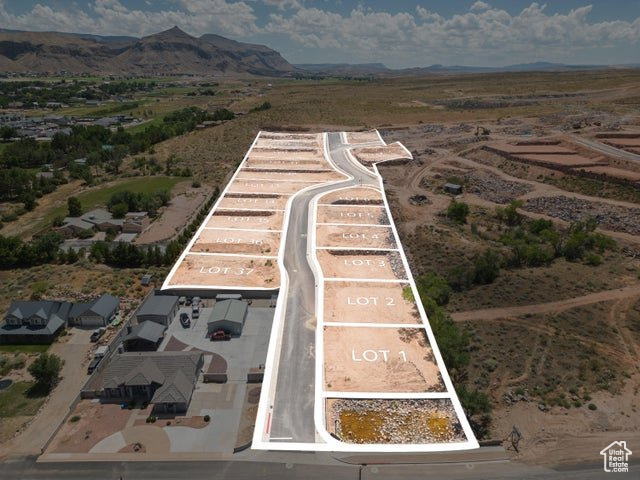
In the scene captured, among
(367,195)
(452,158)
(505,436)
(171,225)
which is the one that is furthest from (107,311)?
(452,158)

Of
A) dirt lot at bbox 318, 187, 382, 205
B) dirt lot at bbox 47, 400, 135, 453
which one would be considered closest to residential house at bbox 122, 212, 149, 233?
dirt lot at bbox 318, 187, 382, 205

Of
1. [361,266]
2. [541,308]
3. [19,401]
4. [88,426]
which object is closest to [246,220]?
[361,266]

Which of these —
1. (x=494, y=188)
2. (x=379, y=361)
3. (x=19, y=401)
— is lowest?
(x=19, y=401)

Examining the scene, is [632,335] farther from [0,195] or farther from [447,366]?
[0,195]

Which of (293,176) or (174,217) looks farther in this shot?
Result: (293,176)

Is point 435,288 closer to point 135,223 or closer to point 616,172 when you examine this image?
point 135,223

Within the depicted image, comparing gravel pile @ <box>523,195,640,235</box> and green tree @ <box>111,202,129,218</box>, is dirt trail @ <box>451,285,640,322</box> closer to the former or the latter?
gravel pile @ <box>523,195,640,235</box>

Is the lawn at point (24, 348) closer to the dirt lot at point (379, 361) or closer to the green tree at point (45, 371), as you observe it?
the green tree at point (45, 371)

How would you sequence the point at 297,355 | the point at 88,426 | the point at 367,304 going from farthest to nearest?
1. the point at 367,304
2. the point at 297,355
3. the point at 88,426
